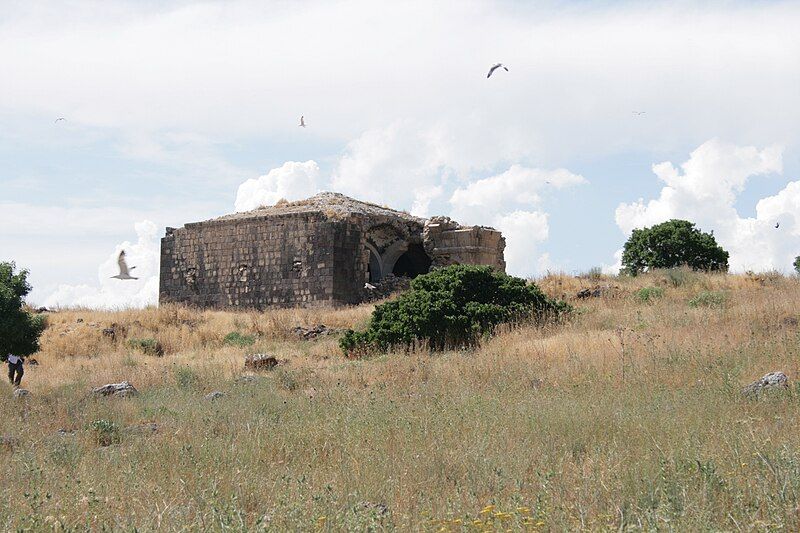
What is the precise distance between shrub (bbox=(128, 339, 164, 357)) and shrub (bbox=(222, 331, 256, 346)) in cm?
145

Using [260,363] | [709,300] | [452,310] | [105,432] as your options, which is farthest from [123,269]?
[709,300]

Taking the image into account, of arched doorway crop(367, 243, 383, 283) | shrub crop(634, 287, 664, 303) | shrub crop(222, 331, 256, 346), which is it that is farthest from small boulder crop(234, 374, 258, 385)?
arched doorway crop(367, 243, 383, 283)

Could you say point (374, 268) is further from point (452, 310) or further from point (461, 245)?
point (452, 310)

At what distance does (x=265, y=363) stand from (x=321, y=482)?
8.23 meters

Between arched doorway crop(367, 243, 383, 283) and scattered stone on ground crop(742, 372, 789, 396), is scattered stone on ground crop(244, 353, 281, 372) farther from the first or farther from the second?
arched doorway crop(367, 243, 383, 283)

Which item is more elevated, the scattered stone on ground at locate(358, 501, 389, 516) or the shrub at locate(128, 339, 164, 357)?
the shrub at locate(128, 339, 164, 357)

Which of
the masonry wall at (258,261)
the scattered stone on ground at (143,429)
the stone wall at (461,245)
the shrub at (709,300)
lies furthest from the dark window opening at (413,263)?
the scattered stone on ground at (143,429)

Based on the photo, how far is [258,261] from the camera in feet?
81.9

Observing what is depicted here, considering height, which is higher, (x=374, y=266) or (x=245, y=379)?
(x=374, y=266)

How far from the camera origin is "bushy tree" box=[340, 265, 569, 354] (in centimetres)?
1505

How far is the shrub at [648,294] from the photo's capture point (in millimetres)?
17675

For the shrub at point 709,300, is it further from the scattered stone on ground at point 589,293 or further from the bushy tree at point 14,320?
the bushy tree at point 14,320

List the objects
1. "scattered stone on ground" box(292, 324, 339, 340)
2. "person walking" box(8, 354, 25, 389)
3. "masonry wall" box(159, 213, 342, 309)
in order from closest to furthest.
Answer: "person walking" box(8, 354, 25, 389) → "scattered stone on ground" box(292, 324, 339, 340) → "masonry wall" box(159, 213, 342, 309)

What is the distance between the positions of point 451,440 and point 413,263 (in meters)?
20.9
